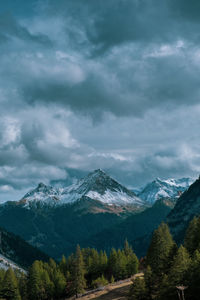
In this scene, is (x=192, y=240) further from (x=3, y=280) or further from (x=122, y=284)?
(x=3, y=280)

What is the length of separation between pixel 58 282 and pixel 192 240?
2580 inches

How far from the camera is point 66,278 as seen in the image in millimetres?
149750

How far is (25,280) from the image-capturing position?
149625mm

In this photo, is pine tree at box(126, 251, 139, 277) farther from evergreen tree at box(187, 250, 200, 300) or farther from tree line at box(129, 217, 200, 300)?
evergreen tree at box(187, 250, 200, 300)

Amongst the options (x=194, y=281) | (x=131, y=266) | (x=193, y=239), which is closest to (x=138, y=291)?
(x=194, y=281)

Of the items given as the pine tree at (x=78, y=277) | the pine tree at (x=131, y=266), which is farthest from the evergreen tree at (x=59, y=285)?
the pine tree at (x=131, y=266)

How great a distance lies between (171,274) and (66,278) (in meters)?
78.6

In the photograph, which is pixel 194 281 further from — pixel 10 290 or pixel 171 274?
pixel 10 290

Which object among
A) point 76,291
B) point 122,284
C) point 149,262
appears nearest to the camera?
point 149,262

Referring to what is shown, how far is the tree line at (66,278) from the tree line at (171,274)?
33292 mm

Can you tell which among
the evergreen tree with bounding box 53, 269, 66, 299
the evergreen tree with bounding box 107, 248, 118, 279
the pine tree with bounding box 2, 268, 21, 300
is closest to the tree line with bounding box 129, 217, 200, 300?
the evergreen tree with bounding box 107, 248, 118, 279

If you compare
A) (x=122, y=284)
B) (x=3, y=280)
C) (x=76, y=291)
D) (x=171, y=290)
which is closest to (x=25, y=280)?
(x=3, y=280)

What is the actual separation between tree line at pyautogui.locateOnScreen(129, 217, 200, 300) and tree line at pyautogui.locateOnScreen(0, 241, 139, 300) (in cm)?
3329

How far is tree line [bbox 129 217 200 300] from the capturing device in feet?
260
